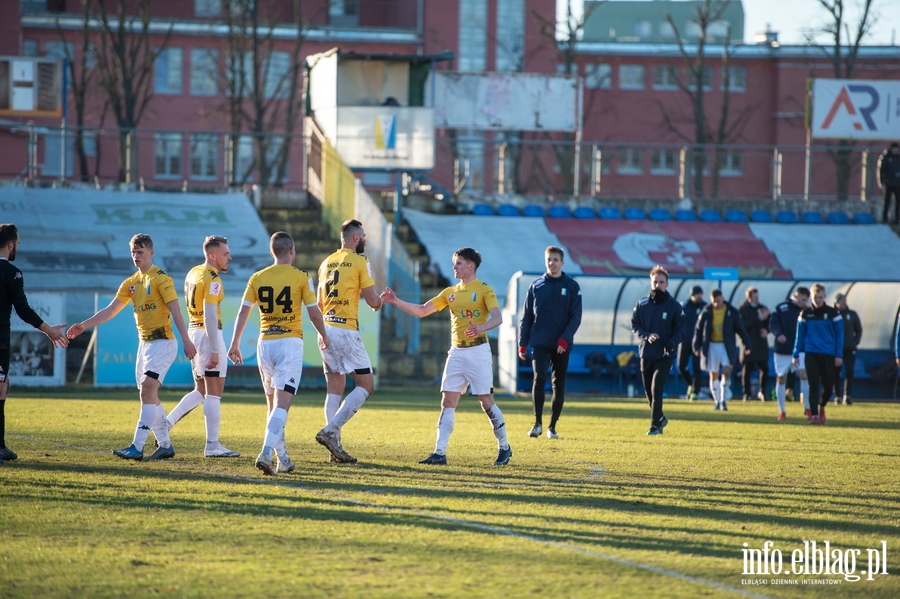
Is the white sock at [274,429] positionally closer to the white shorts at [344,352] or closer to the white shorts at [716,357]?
the white shorts at [344,352]

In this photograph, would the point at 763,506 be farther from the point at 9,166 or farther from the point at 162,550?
the point at 9,166

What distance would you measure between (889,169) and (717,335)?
15.8 metres

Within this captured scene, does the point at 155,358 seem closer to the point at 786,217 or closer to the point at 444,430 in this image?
the point at 444,430

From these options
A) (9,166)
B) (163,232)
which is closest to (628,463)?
(163,232)

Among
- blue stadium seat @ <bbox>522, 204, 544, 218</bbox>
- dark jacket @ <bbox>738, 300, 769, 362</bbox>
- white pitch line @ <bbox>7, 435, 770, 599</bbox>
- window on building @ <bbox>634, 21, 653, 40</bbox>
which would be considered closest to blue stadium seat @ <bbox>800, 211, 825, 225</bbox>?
blue stadium seat @ <bbox>522, 204, 544, 218</bbox>

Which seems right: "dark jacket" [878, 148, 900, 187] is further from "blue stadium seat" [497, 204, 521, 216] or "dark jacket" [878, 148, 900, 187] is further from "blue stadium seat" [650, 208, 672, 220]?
"blue stadium seat" [497, 204, 521, 216]

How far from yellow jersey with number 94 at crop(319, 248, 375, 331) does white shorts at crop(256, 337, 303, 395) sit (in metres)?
0.65

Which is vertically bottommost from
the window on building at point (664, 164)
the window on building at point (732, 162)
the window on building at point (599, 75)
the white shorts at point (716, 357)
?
the white shorts at point (716, 357)

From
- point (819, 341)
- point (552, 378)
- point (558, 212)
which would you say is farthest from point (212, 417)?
point (558, 212)

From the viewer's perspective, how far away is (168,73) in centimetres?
5544

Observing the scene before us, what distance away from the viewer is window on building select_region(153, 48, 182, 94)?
55.1 metres

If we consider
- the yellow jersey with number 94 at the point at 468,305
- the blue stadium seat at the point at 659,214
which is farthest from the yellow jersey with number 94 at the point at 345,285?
the blue stadium seat at the point at 659,214

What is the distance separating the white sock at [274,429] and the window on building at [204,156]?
23.7 m

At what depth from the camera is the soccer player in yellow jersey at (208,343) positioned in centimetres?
1060
